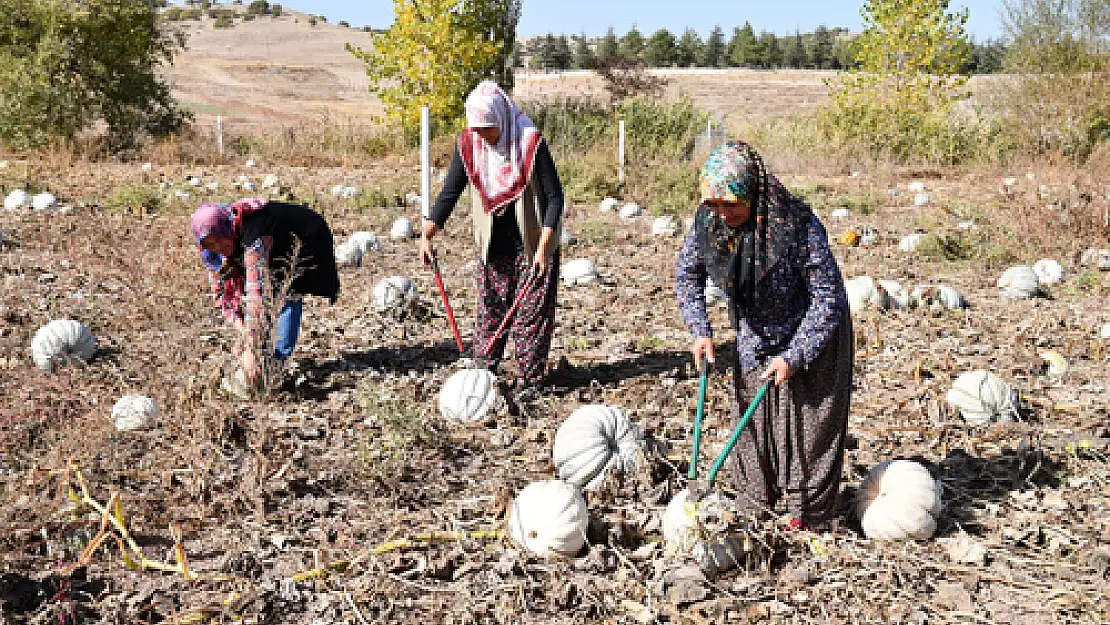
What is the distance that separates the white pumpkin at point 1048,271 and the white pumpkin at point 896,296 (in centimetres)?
145

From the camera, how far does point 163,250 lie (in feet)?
26.8

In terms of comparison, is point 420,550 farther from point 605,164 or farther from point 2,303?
point 605,164

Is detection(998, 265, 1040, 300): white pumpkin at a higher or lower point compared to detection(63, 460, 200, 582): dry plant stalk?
higher

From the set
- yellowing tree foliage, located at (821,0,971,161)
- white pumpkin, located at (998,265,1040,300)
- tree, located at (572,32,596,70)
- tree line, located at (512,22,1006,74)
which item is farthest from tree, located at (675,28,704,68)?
white pumpkin, located at (998,265,1040,300)

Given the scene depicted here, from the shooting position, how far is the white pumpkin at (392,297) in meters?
6.67

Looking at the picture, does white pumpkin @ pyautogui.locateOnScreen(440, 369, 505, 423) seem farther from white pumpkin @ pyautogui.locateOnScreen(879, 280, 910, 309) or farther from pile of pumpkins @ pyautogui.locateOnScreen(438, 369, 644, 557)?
white pumpkin @ pyautogui.locateOnScreen(879, 280, 910, 309)

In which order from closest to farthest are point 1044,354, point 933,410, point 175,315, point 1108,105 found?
point 933,410
point 1044,354
point 175,315
point 1108,105

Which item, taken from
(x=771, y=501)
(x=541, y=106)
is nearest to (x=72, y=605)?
(x=771, y=501)

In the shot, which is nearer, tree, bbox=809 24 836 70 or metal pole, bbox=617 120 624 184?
metal pole, bbox=617 120 624 184

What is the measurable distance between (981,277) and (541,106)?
1175 cm

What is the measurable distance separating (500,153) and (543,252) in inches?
22.4

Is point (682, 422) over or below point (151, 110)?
below

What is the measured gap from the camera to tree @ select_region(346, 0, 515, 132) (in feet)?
54.3

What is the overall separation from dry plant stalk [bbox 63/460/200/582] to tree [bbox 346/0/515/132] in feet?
45.8
